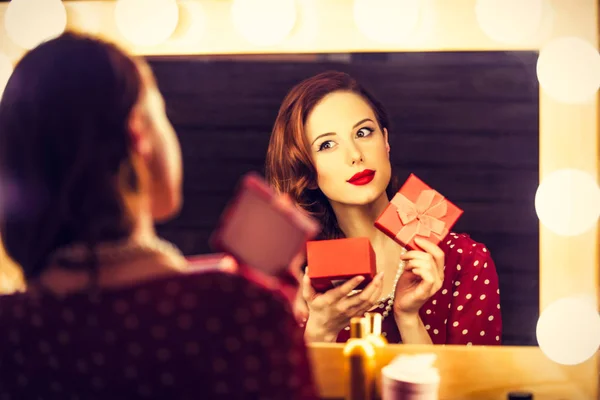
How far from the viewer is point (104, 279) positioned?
2.36ft

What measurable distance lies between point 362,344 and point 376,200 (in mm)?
285

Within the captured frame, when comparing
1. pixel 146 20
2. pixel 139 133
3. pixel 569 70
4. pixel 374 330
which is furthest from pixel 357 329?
pixel 146 20

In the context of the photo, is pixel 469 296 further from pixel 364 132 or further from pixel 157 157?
pixel 157 157

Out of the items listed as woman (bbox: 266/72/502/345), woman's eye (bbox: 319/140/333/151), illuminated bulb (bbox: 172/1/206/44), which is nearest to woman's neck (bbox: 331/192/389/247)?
woman (bbox: 266/72/502/345)

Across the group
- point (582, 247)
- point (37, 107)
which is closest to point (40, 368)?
point (37, 107)

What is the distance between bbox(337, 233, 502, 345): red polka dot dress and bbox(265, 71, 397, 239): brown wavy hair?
173mm

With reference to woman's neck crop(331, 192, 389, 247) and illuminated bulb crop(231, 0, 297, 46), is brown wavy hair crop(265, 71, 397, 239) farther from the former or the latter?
illuminated bulb crop(231, 0, 297, 46)

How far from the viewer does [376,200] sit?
1.21 m

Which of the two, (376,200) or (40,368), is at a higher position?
(376,200)

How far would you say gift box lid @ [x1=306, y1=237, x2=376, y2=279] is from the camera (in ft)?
3.74

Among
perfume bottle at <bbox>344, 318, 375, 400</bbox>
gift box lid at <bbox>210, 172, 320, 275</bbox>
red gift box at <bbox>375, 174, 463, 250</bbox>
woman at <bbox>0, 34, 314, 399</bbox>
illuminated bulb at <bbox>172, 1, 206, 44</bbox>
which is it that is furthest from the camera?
illuminated bulb at <bbox>172, 1, 206, 44</bbox>

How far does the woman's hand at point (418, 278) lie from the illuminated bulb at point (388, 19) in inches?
16.0

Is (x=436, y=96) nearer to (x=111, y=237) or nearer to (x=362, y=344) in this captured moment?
(x=362, y=344)

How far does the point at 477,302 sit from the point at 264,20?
2.30 feet
